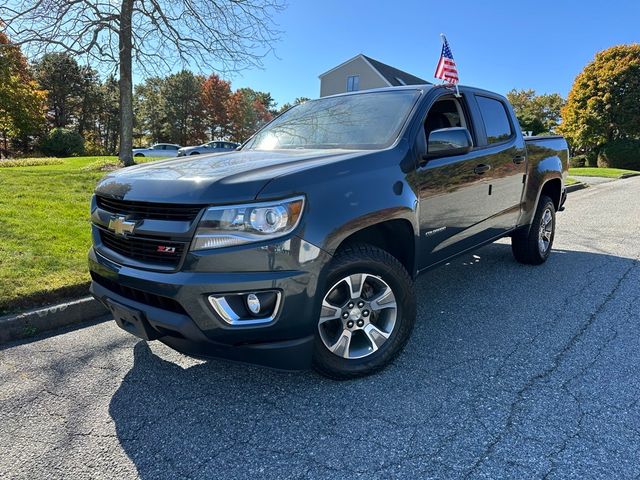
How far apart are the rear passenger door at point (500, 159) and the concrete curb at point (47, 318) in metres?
3.57

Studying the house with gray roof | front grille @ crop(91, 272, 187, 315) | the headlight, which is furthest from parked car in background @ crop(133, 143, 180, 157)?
the headlight

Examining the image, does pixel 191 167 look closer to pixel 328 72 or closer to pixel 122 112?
pixel 122 112

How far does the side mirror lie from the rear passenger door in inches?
25.6

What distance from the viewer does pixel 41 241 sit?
16.4 feet

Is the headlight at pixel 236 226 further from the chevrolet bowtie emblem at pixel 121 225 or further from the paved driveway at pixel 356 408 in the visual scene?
the paved driveway at pixel 356 408

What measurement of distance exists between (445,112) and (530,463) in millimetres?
2688

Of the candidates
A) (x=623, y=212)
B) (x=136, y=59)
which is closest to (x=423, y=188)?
(x=623, y=212)

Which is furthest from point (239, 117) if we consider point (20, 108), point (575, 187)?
point (575, 187)

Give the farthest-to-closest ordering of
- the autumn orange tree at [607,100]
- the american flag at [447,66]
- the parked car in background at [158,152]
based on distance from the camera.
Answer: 1. the parked car in background at [158,152]
2. the autumn orange tree at [607,100]
3. the american flag at [447,66]

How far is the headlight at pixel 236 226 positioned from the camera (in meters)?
2.16

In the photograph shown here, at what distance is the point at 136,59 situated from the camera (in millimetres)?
13500

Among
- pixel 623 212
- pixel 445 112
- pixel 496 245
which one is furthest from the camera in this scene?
pixel 623 212

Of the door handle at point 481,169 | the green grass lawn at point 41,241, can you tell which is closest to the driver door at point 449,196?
the door handle at point 481,169

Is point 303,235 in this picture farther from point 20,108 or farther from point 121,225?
point 20,108
